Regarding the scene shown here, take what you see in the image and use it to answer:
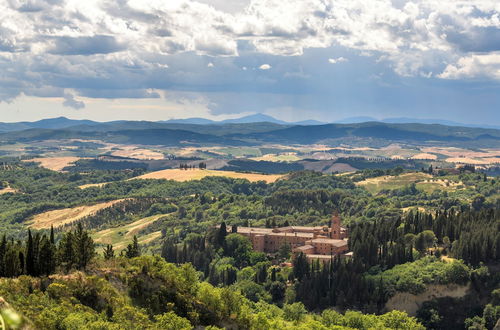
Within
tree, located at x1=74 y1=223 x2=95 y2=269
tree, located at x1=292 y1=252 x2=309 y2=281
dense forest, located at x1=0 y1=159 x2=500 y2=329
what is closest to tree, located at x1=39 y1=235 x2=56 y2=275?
dense forest, located at x1=0 y1=159 x2=500 y2=329

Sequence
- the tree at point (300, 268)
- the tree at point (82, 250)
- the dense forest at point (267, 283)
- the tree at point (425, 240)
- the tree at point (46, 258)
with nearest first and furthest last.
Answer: the dense forest at point (267, 283)
the tree at point (46, 258)
the tree at point (82, 250)
the tree at point (300, 268)
the tree at point (425, 240)

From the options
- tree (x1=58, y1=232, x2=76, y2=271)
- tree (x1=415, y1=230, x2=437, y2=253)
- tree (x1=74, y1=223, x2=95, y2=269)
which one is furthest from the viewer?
tree (x1=415, y1=230, x2=437, y2=253)

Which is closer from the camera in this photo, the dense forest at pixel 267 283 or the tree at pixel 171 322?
the dense forest at pixel 267 283

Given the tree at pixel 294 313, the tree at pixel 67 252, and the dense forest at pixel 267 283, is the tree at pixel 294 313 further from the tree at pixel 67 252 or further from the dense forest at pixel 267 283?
the tree at pixel 67 252

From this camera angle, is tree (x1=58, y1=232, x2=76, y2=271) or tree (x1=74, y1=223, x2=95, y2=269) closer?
tree (x1=58, y1=232, x2=76, y2=271)

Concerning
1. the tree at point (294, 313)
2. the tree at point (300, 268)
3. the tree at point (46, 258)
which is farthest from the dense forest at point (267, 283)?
the tree at point (294, 313)

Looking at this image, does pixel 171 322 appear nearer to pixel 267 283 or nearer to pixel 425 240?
pixel 267 283

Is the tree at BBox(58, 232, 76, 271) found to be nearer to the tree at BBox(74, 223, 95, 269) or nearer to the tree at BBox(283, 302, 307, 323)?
the tree at BBox(74, 223, 95, 269)

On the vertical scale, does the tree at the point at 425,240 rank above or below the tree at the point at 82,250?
below

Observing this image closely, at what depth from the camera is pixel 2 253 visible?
91.4 meters

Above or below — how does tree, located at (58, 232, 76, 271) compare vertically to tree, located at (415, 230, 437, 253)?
above

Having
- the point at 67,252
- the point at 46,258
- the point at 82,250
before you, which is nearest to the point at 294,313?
the point at 82,250

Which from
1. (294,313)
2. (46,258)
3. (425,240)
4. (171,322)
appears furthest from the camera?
(425,240)

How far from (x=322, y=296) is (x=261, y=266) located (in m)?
23.7
